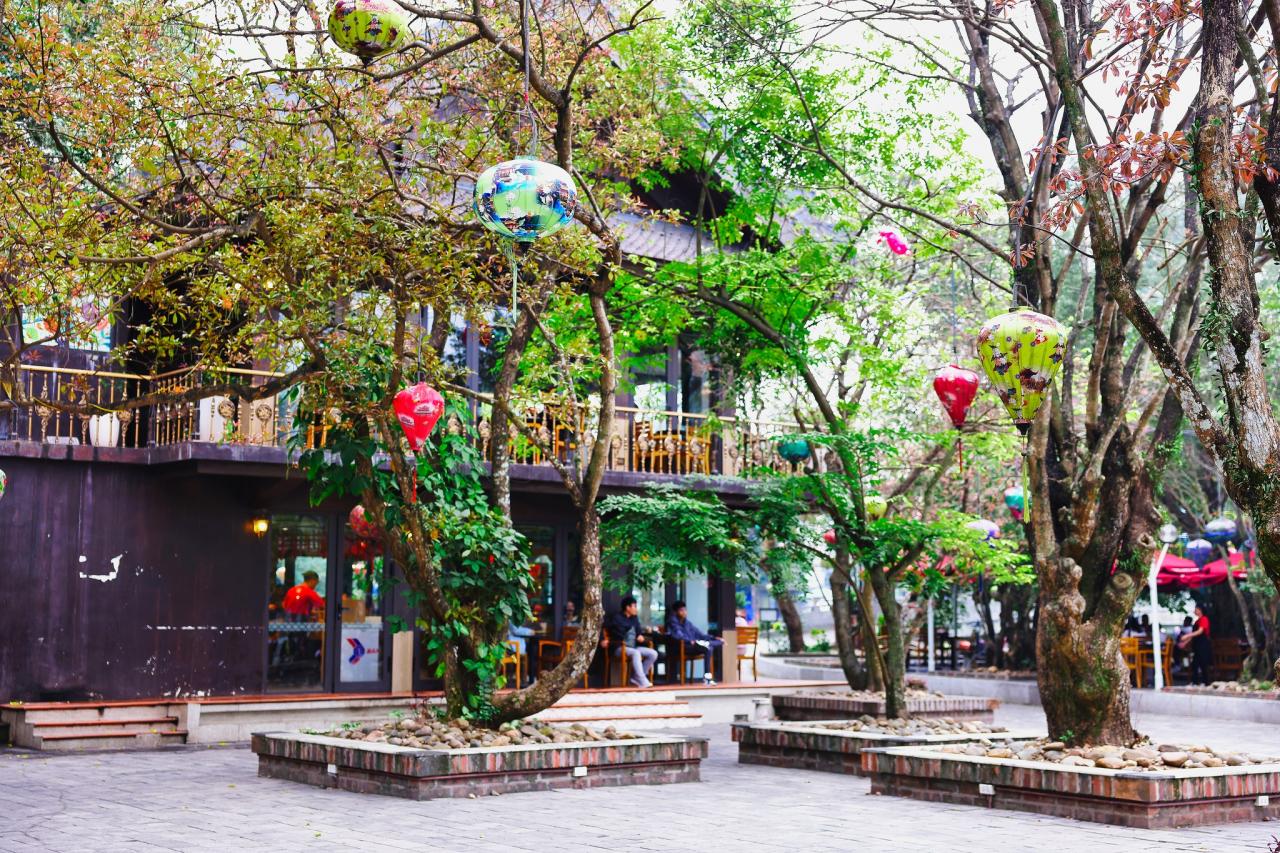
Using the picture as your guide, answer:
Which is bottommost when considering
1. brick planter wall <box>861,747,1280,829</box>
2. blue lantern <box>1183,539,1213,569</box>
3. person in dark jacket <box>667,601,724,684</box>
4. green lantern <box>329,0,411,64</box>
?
brick planter wall <box>861,747,1280,829</box>

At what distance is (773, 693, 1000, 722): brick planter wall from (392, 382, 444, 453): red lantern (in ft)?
21.6

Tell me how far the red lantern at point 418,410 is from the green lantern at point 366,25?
279cm

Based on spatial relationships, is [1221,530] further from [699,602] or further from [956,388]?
[956,388]

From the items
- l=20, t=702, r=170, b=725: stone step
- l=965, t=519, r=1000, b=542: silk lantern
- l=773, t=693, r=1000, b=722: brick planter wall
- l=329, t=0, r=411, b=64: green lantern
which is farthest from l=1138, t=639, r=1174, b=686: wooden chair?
l=329, t=0, r=411, b=64: green lantern

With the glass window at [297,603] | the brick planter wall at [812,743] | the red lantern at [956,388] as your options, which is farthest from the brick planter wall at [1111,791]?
the glass window at [297,603]

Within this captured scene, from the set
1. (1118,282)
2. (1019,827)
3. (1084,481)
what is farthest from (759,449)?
(1118,282)

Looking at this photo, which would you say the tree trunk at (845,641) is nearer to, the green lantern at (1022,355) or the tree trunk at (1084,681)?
the tree trunk at (1084,681)

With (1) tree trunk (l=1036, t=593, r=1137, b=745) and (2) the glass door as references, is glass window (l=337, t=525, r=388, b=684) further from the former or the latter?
(1) tree trunk (l=1036, t=593, r=1137, b=745)

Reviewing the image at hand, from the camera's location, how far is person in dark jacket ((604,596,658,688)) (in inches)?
707

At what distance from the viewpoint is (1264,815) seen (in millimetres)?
9031

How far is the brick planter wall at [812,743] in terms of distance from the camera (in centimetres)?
A: 1166

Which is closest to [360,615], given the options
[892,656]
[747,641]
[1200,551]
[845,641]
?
[845,641]

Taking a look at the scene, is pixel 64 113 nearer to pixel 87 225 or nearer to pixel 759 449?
pixel 87 225

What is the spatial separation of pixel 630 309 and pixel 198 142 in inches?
223
